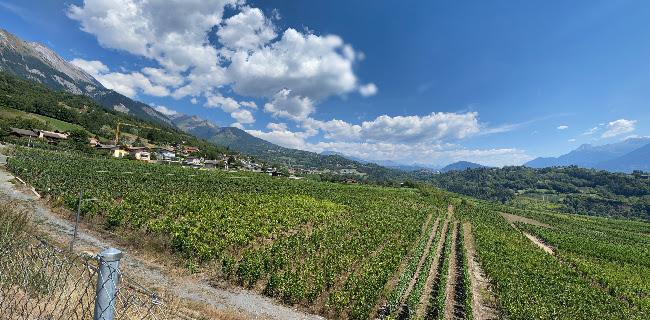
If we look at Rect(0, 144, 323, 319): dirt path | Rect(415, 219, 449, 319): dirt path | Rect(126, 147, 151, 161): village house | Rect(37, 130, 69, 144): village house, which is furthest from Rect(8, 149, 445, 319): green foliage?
Rect(37, 130, 69, 144): village house

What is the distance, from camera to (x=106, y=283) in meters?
2.69

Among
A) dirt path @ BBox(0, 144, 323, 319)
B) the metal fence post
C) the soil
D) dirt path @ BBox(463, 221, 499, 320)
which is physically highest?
the metal fence post

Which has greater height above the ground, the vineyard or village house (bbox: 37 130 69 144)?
village house (bbox: 37 130 69 144)

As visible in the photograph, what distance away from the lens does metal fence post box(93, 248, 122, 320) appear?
2660 millimetres

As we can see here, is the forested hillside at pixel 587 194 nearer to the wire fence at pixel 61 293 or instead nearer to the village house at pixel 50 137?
the wire fence at pixel 61 293

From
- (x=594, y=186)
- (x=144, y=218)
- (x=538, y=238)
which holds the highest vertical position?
(x=594, y=186)

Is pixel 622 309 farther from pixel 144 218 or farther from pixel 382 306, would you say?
pixel 144 218

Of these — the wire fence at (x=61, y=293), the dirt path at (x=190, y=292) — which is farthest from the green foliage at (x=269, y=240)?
the wire fence at (x=61, y=293)

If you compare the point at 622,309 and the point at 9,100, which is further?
the point at 9,100

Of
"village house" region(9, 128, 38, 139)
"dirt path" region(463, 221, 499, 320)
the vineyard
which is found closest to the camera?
the vineyard

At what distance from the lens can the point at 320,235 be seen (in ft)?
72.2

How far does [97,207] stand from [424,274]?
25.7 metres

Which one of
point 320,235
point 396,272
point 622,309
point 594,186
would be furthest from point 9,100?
point 594,186

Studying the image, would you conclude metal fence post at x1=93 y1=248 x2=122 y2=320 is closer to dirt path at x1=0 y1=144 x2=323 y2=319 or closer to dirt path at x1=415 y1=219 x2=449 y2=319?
dirt path at x1=0 y1=144 x2=323 y2=319
